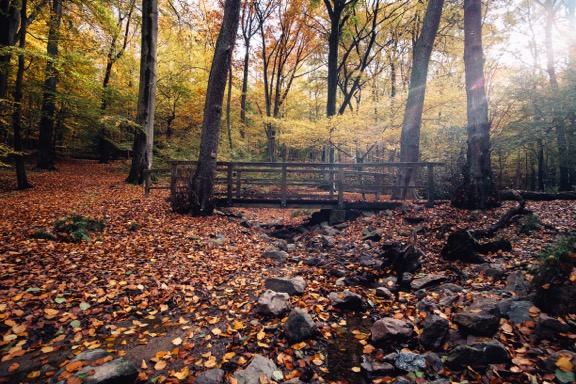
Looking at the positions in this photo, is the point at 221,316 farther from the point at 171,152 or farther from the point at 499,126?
the point at 499,126

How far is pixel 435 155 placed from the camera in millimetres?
15109

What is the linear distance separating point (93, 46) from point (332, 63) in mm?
12142

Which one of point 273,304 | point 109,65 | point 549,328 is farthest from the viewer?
point 109,65

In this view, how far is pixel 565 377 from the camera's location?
6.36ft

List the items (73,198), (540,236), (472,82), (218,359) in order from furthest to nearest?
(73,198), (472,82), (540,236), (218,359)

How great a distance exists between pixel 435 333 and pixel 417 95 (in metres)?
8.88

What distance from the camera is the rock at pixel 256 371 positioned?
240cm

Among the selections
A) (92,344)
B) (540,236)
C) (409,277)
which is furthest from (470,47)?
(92,344)

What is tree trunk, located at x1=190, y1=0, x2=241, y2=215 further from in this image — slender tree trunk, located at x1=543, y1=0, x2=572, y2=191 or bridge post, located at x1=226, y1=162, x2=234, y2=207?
slender tree trunk, located at x1=543, y1=0, x2=572, y2=191

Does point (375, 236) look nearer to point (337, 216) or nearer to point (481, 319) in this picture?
point (337, 216)

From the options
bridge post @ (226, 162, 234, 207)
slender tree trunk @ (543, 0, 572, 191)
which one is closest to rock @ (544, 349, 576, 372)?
bridge post @ (226, 162, 234, 207)

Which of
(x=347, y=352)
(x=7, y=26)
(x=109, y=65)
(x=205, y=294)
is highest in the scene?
(x=109, y=65)

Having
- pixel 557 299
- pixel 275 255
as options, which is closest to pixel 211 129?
pixel 275 255

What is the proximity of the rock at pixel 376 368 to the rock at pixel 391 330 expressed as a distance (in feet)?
0.96
